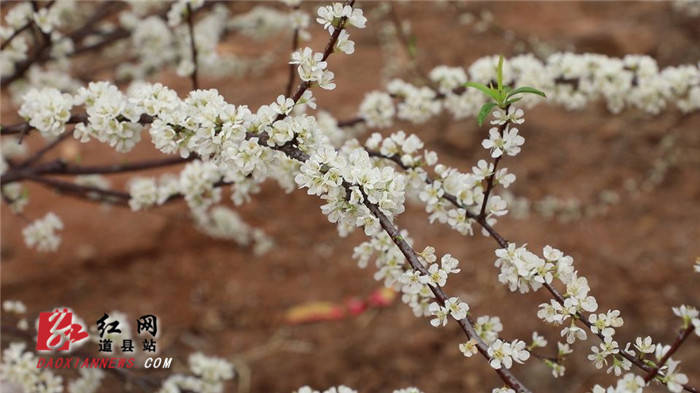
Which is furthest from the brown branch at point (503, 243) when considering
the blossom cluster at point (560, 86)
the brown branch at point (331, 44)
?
the blossom cluster at point (560, 86)

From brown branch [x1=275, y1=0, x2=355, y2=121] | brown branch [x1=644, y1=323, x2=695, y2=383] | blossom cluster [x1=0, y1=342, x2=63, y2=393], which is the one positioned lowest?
blossom cluster [x1=0, y1=342, x2=63, y2=393]

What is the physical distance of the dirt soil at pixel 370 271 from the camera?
3.01 metres

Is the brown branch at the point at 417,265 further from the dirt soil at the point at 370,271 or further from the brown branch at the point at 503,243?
the dirt soil at the point at 370,271

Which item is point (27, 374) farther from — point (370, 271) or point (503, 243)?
point (370, 271)

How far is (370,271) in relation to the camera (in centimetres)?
345

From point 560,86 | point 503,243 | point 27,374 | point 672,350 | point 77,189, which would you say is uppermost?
point 560,86

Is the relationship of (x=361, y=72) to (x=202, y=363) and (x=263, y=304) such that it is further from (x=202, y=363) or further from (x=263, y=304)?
(x=202, y=363)

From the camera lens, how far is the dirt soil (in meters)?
3.01

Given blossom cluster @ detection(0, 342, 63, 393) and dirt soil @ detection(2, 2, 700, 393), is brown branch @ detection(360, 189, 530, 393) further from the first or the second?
dirt soil @ detection(2, 2, 700, 393)

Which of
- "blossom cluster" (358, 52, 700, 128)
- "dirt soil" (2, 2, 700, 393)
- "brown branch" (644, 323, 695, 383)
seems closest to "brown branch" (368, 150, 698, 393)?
"brown branch" (644, 323, 695, 383)

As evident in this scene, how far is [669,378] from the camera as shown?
114 centimetres

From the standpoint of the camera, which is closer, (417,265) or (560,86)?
(417,265)

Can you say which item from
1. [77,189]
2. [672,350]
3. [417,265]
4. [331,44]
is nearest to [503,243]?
[417,265]

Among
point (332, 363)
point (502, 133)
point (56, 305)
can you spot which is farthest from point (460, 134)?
point (502, 133)
